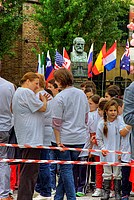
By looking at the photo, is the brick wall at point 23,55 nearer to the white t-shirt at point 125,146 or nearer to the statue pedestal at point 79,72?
the statue pedestal at point 79,72

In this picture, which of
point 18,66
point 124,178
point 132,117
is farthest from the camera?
point 18,66

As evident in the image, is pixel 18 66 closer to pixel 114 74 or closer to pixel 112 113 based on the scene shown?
pixel 114 74

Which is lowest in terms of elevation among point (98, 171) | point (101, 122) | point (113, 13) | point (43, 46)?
point (98, 171)

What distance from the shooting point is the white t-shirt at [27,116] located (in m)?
6.24

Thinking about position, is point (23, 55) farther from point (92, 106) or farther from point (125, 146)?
point (125, 146)

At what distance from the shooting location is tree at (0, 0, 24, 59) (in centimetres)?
2361

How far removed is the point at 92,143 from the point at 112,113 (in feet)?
3.05

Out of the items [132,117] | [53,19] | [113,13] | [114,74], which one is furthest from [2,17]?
[132,117]

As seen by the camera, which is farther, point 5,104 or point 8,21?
point 8,21

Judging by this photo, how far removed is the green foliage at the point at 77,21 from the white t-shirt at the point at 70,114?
1716 cm

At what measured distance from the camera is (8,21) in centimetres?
2350

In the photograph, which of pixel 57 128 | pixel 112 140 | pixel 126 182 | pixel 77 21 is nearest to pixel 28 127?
pixel 57 128

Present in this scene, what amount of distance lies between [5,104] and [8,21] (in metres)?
17.1

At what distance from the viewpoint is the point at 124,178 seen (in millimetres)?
7258
